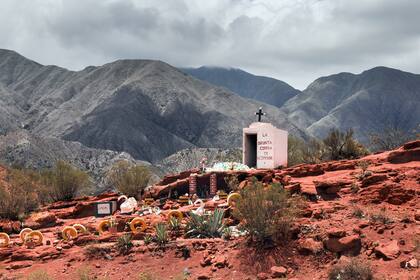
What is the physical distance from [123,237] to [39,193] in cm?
1513

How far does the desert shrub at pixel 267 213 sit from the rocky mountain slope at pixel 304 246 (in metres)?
0.25

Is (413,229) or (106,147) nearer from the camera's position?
(413,229)

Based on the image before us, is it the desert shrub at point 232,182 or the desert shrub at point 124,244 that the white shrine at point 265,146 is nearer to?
the desert shrub at point 232,182

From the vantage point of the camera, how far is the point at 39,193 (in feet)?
90.1

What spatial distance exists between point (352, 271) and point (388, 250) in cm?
114

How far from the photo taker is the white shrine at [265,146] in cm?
2350

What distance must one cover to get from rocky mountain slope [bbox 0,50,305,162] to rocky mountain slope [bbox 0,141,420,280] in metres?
63.6

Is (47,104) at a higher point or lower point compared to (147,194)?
higher

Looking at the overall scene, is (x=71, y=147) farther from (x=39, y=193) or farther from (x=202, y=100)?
(x=202, y=100)

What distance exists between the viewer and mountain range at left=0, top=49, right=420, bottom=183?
79.6 meters

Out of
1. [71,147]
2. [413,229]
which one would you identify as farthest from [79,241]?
[71,147]

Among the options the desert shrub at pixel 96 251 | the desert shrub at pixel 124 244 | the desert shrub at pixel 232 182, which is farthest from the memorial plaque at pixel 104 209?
the desert shrub at pixel 124 244

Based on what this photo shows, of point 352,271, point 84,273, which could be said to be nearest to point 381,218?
point 352,271

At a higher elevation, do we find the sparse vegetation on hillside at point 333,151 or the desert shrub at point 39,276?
the sparse vegetation on hillside at point 333,151
